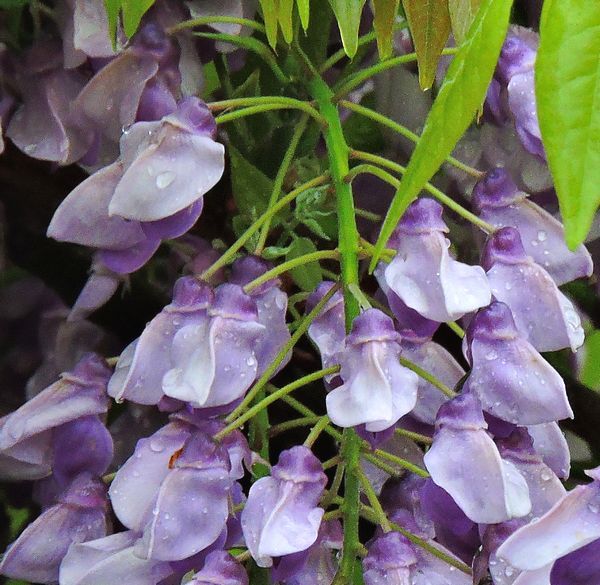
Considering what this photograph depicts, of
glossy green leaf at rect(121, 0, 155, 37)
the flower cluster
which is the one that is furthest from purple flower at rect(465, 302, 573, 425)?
glossy green leaf at rect(121, 0, 155, 37)

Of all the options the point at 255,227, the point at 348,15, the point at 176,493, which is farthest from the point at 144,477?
the point at 348,15

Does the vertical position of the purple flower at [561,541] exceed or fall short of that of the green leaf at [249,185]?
it exceeds it

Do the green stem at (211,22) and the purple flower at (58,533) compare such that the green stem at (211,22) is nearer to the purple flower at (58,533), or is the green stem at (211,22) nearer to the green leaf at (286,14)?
the green leaf at (286,14)

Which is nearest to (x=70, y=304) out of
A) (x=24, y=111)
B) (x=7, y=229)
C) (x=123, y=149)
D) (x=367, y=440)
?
(x=7, y=229)

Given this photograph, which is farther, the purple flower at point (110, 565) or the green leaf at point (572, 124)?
the purple flower at point (110, 565)

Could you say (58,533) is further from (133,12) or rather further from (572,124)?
(572,124)

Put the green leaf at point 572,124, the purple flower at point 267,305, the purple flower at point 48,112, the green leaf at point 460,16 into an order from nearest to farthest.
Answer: the green leaf at point 572,124
the green leaf at point 460,16
the purple flower at point 267,305
the purple flower at point 48,112

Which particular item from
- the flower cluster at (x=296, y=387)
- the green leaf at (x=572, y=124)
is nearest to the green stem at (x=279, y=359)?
the flower cluster at (x=296, y=387)
